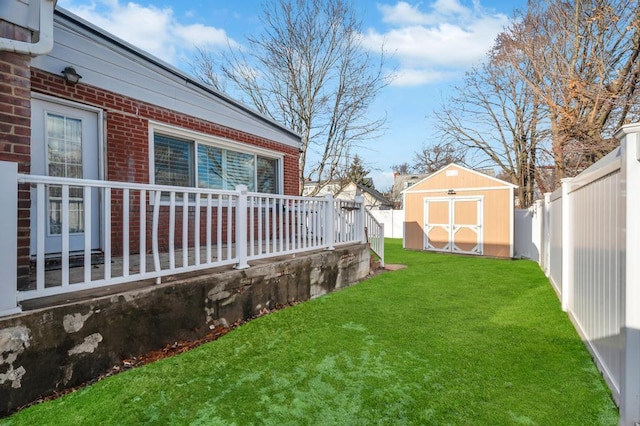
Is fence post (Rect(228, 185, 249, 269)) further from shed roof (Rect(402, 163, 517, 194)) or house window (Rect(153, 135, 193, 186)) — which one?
shed roof (Rect(402, 163, 517, 194))

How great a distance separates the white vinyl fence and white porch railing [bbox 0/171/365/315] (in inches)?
128

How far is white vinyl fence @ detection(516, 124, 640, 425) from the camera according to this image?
197 centimetres

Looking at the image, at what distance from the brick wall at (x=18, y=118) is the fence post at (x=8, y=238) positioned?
19.6 inches

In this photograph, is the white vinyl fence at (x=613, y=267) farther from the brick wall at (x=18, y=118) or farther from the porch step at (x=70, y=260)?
the porch step at (x=70, y=260)

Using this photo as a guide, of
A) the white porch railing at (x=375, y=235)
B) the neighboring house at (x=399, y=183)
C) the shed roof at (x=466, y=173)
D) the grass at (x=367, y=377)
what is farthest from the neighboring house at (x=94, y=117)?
the neighboring house at (x=399, y=183)

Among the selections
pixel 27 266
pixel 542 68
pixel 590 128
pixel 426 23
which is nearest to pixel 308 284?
pixel 27 266

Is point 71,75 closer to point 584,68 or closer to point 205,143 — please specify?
point 205,143

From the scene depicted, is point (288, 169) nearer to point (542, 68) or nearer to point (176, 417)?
point (176, 417)

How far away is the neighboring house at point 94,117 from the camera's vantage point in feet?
9.01

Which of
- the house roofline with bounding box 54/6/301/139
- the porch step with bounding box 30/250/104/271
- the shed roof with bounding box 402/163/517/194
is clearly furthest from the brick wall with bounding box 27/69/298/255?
the shed roof with bounding box 402/163/517/194

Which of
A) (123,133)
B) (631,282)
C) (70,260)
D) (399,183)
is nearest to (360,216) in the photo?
(123,133)

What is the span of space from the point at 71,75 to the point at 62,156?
1.01 metres

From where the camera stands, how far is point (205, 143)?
612 cm

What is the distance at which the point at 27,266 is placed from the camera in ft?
8.78
